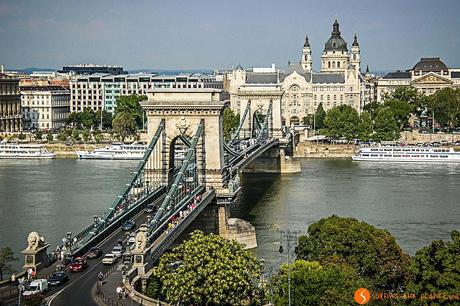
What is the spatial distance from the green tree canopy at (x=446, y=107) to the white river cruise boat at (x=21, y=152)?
26.6 metres

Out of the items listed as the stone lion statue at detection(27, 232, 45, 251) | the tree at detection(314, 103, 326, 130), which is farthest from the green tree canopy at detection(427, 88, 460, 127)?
the stone lion statue at detection(27, 232, 45, 251)

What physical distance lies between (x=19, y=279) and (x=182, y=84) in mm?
61644

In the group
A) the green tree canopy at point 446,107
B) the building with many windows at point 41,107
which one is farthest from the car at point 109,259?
the building with many windows at point 41,107

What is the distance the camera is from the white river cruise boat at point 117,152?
51562 mm

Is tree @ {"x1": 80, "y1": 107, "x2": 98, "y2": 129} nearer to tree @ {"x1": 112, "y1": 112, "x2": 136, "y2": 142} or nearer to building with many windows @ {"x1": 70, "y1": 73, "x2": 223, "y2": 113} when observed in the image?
tree @ {"x1": 112, "y1": 112, "x2": 136, "y2": 142}

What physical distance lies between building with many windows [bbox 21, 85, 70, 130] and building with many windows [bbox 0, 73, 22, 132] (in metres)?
5.30

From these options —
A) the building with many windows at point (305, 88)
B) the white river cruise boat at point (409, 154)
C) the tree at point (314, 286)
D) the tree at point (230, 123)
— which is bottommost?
the tree at point (314, 286)

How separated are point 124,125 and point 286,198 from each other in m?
27.5

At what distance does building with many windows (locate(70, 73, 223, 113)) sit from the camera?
246 feet

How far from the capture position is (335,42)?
80.4 metres

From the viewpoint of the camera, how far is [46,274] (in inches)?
639

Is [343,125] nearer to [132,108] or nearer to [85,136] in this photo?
[132,108]

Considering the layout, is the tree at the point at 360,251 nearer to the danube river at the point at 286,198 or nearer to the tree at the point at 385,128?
the danube river at the point at 286,198

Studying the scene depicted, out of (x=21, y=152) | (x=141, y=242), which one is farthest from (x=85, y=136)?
(x=141, y=242)
